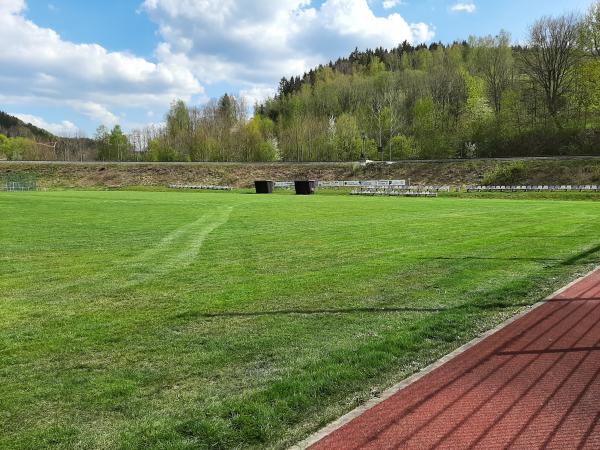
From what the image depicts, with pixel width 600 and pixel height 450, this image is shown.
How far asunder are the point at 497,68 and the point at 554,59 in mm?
14378

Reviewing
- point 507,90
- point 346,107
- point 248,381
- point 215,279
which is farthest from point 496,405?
point 346,107

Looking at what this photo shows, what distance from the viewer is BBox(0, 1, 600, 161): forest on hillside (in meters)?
70.8

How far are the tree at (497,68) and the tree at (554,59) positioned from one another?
722 centimetres

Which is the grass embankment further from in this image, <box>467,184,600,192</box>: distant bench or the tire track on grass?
the tire track on grass

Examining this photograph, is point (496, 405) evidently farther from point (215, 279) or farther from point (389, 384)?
point (215, 279)

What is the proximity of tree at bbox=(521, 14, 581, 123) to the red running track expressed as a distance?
7565 cm

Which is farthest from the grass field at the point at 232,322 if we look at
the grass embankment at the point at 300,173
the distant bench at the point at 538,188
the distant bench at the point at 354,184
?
the distant bench at the point at 354,184

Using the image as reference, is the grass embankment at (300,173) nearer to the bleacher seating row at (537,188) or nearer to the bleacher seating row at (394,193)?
the bleacher seating row at (537,188)

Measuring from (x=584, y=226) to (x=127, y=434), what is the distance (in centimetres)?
1936

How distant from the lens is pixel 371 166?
7019 cm

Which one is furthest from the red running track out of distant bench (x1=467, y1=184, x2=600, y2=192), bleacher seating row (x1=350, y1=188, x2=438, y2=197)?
distant bench (x1=467, y1=184, x2=600, y2=192)

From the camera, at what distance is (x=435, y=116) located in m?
86.1

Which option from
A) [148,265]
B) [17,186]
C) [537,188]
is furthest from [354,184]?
[148,265]

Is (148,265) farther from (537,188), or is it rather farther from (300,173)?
(300,173)
